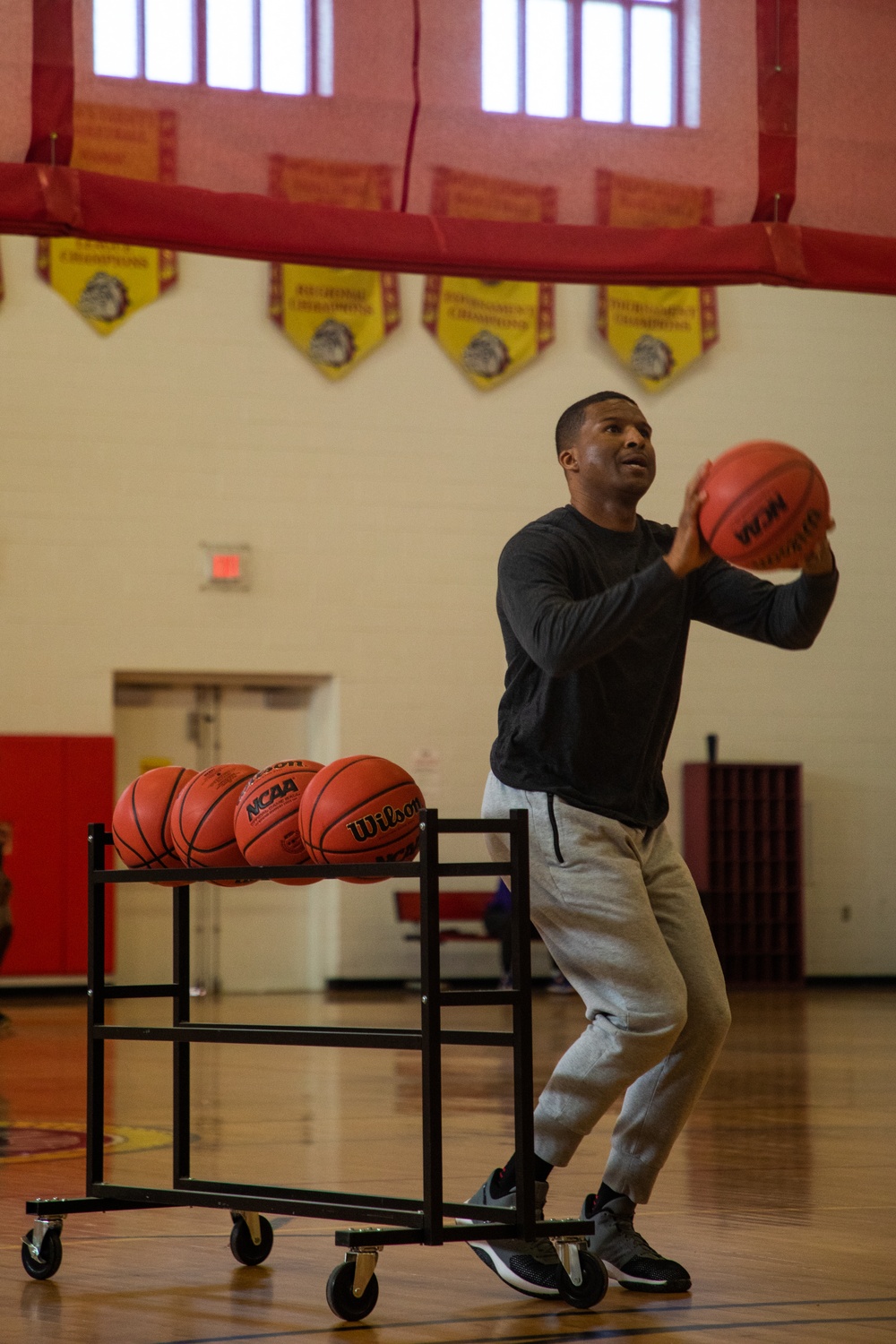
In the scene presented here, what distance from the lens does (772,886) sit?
14.9 meters

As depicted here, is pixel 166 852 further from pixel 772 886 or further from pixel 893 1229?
pixel 772 886

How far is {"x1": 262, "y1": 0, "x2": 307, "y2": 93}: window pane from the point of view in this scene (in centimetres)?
434

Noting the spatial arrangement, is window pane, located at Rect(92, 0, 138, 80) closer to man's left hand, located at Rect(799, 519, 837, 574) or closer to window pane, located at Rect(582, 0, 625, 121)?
window pane, located at Rect(582, 0, 625, 121)

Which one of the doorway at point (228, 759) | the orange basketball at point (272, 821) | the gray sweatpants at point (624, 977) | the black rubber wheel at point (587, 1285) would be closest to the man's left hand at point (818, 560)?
the gray sweatpants at point (624, 977)

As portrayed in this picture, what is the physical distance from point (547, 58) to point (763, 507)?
2300mm

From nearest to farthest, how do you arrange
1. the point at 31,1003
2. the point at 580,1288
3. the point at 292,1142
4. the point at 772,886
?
1. the point at 580,1288
2. the point at 292,1142
3. the point at 31,1003
4. the point at 772,886

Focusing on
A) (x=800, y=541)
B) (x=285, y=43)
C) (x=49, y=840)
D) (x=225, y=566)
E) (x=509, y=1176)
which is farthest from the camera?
(x=225, y=566)

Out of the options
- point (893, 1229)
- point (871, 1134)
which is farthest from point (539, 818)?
point (871, 1134)

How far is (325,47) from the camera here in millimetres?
4723

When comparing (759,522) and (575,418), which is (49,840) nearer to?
(575,418)

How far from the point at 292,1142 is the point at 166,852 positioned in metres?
Result: 2.21

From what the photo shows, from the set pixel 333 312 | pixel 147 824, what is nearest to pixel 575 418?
pixel 147 824

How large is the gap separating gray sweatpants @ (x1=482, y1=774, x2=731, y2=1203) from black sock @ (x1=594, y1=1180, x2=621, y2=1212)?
15 mm

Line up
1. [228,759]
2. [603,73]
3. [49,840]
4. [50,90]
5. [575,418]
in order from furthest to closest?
1. [228,759]
2. [49,840]
3. [603,73]
4. [50,90]
5. [575,418]
